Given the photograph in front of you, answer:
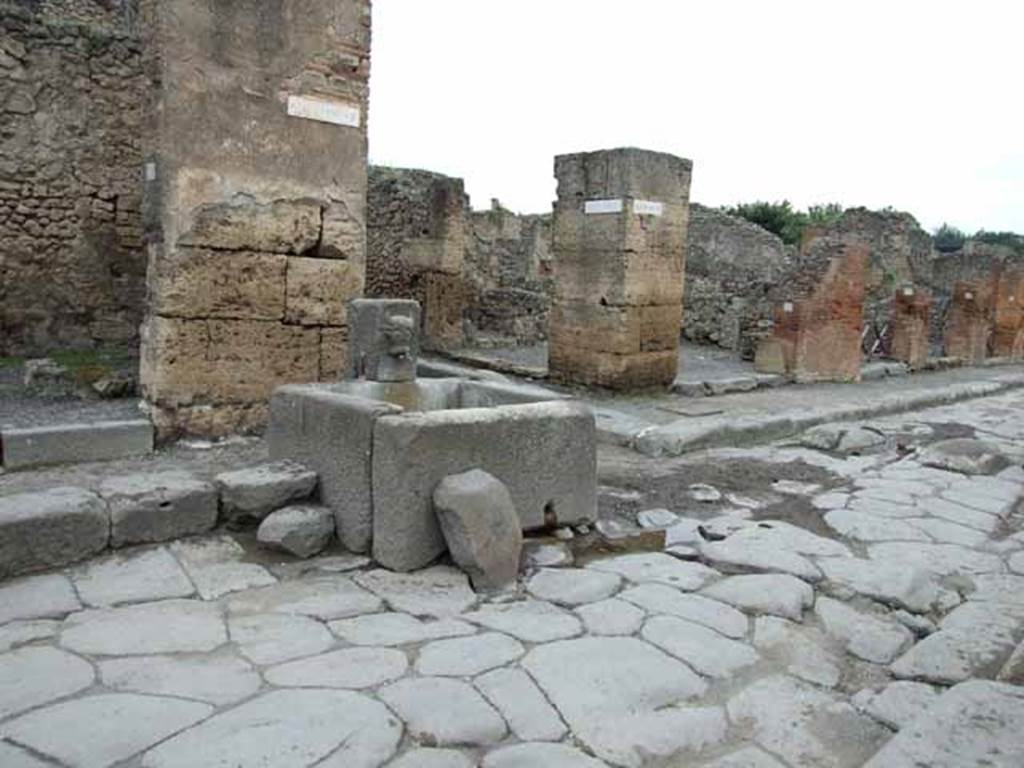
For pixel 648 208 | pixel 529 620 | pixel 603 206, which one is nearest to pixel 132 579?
pixel 529 620

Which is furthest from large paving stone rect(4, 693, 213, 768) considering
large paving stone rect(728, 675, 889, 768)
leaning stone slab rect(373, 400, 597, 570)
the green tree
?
the green tree

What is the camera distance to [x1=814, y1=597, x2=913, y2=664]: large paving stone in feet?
10.2

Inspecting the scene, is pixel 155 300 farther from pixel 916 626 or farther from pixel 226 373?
pixel 916 626

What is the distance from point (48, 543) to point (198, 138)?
2.89 m

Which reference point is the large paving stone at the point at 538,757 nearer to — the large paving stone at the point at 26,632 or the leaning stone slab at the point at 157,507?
the large paving stone at the point at 26,632

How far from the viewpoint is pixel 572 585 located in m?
3.57

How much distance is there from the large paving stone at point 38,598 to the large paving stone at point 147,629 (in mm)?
105

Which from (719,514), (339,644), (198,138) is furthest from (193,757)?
(198,138)

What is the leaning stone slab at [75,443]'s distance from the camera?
4.64m

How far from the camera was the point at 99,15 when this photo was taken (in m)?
13.5

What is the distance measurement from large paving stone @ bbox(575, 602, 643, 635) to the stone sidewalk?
0.03 ft

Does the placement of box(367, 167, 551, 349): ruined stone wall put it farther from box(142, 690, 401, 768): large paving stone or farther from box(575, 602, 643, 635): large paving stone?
box(142, 690, 401, 768): large paving stone

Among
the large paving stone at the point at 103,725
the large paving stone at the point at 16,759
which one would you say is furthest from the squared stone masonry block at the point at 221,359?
the large paving stone at the point at 16,759

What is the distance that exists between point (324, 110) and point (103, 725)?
453 centimetres
